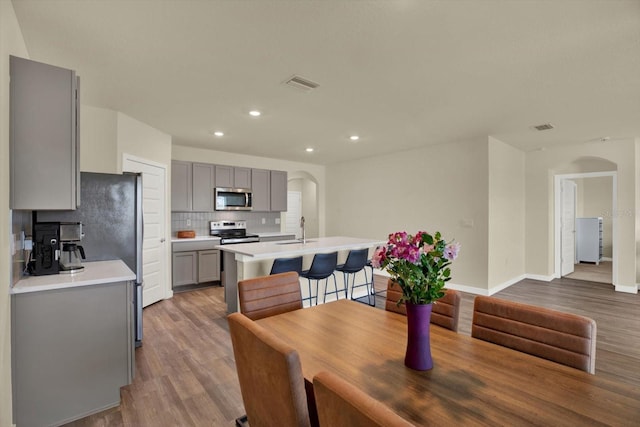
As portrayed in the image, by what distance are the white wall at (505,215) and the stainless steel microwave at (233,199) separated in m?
4.34

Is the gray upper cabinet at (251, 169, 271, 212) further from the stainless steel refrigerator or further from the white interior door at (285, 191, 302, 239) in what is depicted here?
the stainless steel refrigerator

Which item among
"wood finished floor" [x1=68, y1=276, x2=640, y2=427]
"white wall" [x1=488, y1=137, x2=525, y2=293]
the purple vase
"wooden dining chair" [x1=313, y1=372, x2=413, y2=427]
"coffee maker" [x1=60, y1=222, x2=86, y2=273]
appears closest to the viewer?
"wooden dining chair" [x1=313, y1=372, x2=413, y2=427]

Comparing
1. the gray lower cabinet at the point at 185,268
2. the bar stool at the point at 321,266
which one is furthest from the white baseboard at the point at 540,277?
the gray lower cabinet at the point at 185,268

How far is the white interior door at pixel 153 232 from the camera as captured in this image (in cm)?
419

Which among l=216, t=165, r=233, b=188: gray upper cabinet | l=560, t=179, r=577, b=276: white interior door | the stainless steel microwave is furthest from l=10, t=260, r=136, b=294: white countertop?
l=560, t=179, r=577, b=276: white interior door

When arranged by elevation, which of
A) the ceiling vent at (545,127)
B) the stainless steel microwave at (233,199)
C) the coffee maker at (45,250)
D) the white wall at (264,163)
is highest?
the ceiling vent at (545,127)

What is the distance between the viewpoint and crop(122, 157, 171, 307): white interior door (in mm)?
4191

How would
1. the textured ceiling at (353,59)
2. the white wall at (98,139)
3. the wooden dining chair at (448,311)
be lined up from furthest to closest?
the white wall at (98,139) < the textured ceiling at (353,59) < the wooden dining chair at (448,311)

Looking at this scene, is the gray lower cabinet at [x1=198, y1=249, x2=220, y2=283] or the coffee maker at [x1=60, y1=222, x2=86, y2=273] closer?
the coffee maker at [x1=60, y1=222, x2=86, y2=273]

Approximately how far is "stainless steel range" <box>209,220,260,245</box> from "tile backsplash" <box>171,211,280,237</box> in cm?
11

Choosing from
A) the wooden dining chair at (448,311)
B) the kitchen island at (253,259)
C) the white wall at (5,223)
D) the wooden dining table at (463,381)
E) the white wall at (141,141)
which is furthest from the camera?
the white wall at (141,141)

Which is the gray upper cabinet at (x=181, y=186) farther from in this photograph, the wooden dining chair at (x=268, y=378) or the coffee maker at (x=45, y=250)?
the wooden dining chair at (x=268, y=378)

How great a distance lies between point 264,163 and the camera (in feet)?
22.0

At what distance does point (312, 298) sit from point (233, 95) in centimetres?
263
